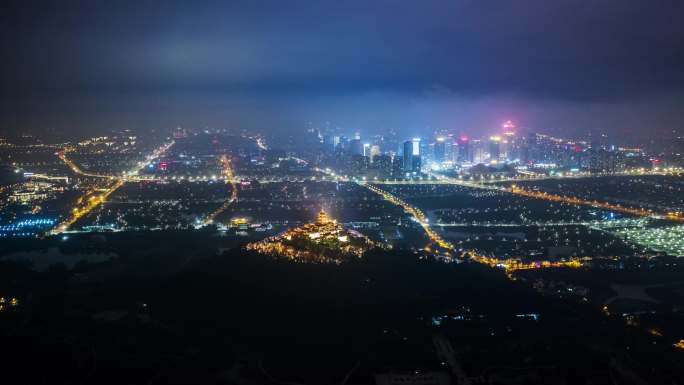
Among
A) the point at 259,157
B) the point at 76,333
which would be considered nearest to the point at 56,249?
the point at 76,333

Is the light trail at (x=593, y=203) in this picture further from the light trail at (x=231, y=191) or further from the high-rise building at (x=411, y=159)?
the light trail at (x=231, y=191)

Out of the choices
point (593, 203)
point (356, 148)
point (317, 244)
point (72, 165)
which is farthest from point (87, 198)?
point (356, 148)

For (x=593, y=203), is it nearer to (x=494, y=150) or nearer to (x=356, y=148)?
(x=494, y=150)

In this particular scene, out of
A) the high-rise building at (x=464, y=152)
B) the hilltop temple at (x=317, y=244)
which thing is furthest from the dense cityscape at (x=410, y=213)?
the high-rise building at (x=464, y=152)

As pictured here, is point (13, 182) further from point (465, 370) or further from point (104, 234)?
point (465, 370)

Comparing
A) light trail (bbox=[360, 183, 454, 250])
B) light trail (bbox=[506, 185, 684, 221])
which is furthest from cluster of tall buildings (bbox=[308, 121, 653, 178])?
light trail (bbox=[506, 185, 684, 221])

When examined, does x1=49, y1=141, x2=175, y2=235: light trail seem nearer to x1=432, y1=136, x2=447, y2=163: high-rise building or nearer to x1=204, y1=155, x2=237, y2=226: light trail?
x1=204, y1=155, x2=237, y2=226: light trail
